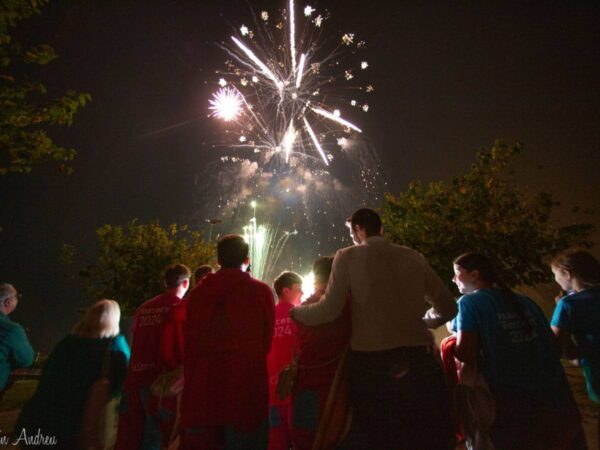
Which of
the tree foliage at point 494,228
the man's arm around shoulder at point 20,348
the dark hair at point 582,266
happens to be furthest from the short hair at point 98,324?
the tree foliage at point 494,228

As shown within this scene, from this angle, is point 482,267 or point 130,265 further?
point 130,265

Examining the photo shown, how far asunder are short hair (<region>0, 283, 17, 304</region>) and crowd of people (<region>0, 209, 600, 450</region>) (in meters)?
1.64

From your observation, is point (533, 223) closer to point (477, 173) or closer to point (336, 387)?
point (477, 173)

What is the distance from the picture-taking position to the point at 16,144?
6.55 metres

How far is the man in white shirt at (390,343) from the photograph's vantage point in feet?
7.80

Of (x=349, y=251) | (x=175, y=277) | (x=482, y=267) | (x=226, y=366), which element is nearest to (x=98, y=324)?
(x=175, y=277)

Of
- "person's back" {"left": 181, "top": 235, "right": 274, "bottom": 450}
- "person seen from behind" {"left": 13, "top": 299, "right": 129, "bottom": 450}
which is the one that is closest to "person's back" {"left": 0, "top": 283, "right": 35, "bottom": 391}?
"person seen from behind" {"left": 13, "top": 299, "right": 129, "bottom": 450}

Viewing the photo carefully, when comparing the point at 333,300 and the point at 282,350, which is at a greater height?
the point at 333,300

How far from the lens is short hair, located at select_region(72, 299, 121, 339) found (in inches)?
162

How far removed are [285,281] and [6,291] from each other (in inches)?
155

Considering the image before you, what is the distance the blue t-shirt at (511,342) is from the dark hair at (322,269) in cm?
130

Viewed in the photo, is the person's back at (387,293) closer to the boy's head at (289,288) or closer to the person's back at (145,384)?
the boy's head at (289,288)

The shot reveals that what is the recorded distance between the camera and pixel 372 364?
2480 millimetres

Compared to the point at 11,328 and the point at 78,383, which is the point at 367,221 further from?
the point at 11,328
